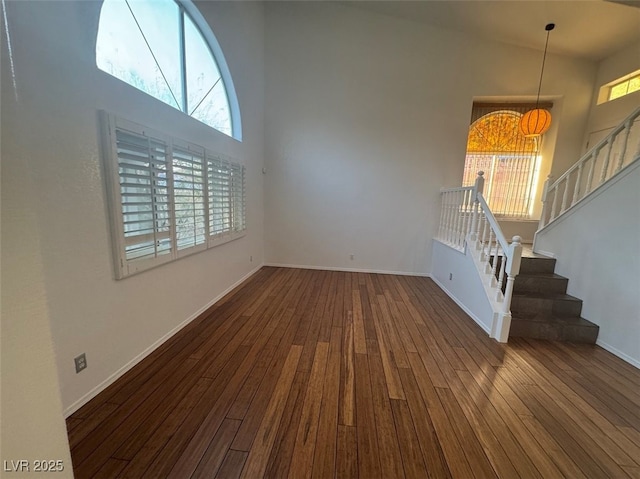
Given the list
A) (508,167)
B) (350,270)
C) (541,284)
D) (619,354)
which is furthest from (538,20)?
(350,270)

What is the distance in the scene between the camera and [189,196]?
2564 mm

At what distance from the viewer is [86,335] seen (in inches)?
63.4

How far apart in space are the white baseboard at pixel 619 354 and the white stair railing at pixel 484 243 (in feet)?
3.02

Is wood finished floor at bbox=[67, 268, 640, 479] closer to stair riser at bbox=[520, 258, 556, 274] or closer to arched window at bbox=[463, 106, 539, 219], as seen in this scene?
stair riser at bbox=[520, 258, 556, 274]

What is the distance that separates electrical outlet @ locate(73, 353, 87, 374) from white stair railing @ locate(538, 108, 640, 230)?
4.88 m

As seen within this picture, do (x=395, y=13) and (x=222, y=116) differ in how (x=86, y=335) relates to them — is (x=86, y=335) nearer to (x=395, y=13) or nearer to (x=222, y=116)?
(x=222, y=116)

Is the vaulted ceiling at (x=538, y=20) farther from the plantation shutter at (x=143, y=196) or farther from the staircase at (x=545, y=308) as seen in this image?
the plantation shutter at (x=143, y=196)

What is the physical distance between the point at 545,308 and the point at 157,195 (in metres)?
4.16

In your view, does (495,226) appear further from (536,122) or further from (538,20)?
(538,20)

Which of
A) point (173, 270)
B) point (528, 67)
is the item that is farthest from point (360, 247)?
point (528, 67)

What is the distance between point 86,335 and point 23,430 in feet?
4.32

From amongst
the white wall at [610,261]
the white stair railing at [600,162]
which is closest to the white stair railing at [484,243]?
the white wall at [610,261]

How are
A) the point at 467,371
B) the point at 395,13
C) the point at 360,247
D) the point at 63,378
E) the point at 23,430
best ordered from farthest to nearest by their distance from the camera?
the point at 360,247 < the point at 395,13 < the point at 467,371 < the point at 63,378 < the point at 23,430

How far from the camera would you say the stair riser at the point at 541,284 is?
306cm
